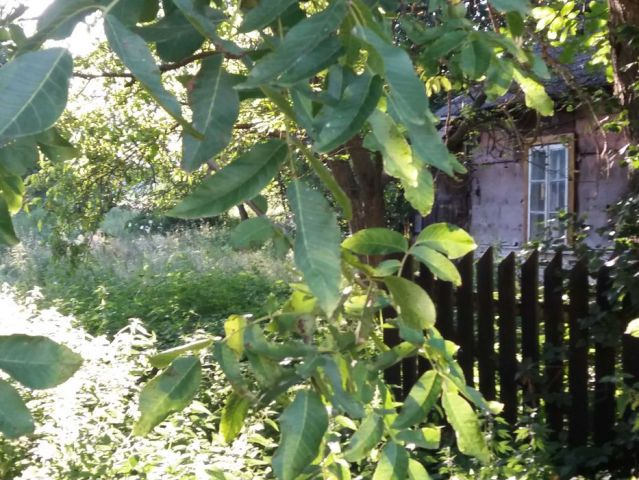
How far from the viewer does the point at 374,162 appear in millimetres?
7477

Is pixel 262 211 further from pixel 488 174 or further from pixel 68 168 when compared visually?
pixel 488 174

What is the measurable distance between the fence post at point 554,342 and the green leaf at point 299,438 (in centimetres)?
356

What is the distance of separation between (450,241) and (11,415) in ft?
2.53

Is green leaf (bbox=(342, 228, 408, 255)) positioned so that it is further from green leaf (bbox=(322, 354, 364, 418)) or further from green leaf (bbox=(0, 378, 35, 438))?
green leaf (bbox=(0, 378, 35, 438))

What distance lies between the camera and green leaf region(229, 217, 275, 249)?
1136 millimetres

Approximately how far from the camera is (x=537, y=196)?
11.3 metres

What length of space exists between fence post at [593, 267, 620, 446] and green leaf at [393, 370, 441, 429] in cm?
310

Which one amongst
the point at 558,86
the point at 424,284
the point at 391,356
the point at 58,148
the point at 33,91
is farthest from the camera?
the point at 558,86

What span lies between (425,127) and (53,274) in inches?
431

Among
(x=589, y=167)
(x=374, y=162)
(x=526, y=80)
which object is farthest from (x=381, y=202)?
(x=526, y=80)

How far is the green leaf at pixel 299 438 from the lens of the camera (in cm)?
106

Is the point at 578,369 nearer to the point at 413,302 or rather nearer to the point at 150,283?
the point at 413,302

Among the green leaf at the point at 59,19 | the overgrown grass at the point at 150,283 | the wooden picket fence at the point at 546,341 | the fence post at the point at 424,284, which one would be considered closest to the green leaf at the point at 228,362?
the green leaf at the point at 59,19

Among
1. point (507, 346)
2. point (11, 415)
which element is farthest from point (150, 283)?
point (11, 415)
